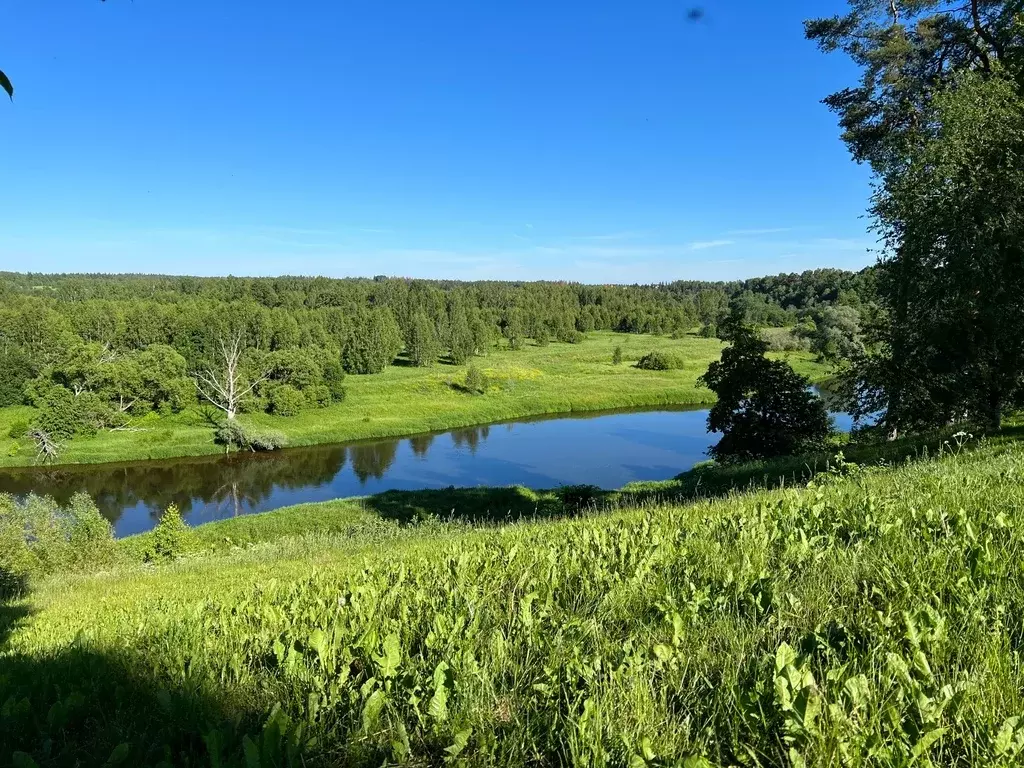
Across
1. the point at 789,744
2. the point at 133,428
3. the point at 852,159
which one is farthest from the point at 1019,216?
the point at 133,428

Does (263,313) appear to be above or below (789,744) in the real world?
above

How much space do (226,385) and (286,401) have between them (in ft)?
19.2

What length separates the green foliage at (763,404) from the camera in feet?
77.1

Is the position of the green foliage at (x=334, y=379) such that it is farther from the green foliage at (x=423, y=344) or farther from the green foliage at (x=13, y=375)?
the green foliage at (x=13, y=375)

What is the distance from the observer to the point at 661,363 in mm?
81938

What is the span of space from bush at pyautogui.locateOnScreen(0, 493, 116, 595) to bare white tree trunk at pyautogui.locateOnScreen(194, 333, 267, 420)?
1375 inches

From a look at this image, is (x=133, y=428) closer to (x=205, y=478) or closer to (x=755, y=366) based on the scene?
(x=205, y=478)

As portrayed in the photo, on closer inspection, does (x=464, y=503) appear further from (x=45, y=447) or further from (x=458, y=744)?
(x=45, y=447)

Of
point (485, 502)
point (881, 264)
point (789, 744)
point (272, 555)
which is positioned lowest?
point (485, 502)

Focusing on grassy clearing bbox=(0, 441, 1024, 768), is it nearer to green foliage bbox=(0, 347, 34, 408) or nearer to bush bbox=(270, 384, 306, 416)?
bush bbox=(270, 384, 306, 416)

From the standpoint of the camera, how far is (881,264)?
15.2 metres

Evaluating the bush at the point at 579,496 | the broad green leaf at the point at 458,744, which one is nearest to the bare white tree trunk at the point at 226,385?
the bush at the point at 579,496

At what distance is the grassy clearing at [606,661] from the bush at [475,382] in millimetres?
61917

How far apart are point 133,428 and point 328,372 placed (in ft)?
63.9
